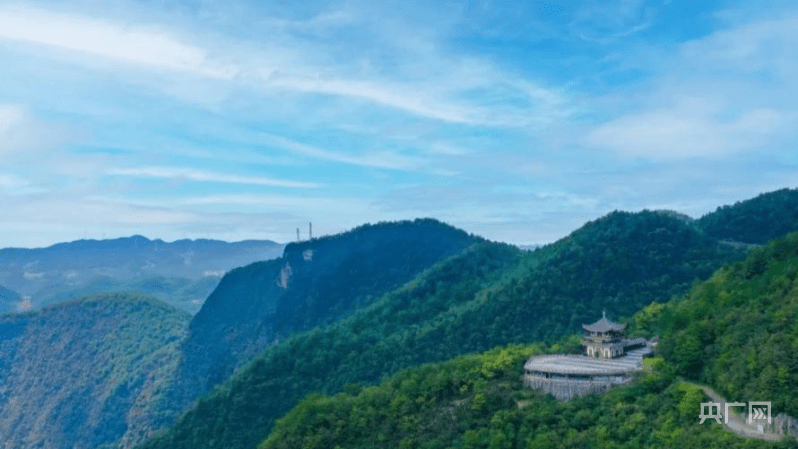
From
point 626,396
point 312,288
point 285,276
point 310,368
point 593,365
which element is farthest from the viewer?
point 285,276

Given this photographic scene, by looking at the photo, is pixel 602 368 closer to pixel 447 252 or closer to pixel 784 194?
pixel 784 194

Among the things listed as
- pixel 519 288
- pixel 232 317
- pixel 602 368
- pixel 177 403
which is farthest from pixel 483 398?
pixel 232 317

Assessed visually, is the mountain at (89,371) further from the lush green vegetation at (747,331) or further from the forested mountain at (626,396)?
the lush green vegetation at (747,331)

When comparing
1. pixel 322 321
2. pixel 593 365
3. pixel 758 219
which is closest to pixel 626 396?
pixel 593 365

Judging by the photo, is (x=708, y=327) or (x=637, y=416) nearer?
(x=637, y=416)

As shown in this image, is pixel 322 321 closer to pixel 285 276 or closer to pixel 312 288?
pixel 312 288
